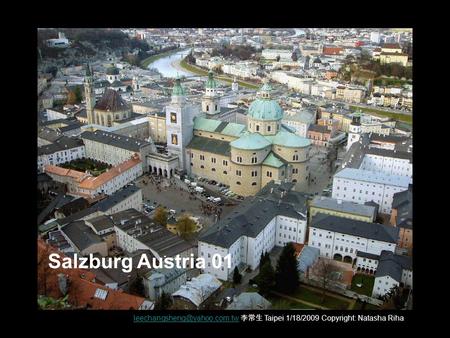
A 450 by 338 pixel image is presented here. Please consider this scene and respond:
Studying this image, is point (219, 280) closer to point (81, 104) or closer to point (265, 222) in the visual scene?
point (265, 222)

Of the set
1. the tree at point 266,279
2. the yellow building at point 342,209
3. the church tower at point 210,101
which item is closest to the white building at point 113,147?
the church tower at point 210,101

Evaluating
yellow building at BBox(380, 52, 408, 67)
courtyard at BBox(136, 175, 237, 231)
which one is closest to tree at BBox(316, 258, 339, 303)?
courtyard at BBox(136, 175, 237, 231)

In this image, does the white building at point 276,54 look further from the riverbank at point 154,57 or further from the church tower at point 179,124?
the church tower at point 179,124

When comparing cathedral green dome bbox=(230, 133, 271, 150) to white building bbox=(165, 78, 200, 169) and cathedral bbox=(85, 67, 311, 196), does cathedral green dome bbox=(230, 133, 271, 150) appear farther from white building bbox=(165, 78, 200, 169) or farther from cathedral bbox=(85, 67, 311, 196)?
white building bbox=(165, 78, 200, 169)

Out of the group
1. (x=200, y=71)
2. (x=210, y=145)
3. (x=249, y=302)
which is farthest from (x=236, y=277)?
(x=200, y=71)

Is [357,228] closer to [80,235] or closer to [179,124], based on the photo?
[80,235]

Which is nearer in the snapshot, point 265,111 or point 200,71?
point 265,111

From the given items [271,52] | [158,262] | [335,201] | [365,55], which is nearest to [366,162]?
[335,201]
